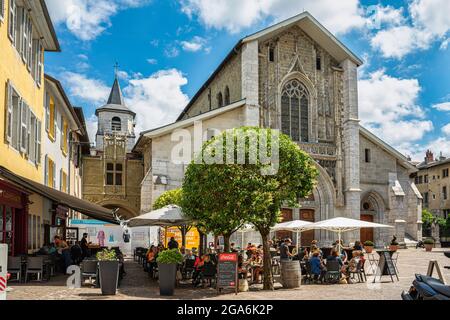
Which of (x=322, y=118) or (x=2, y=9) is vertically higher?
(x=322, y=118)

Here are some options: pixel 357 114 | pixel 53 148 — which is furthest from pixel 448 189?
pixel 53 148

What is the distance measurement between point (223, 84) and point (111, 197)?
45.7 feet

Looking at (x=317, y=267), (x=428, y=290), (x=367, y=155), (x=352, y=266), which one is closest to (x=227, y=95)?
(x=367, y=155)

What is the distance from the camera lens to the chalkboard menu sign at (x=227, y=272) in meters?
13.2

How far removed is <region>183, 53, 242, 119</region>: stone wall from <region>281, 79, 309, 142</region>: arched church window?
3.16m

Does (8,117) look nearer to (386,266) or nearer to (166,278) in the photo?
(166,278)

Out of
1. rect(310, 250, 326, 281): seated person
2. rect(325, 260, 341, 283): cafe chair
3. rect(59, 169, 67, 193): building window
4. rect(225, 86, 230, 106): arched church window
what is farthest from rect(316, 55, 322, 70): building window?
rect(325, 260, 341, 283): cafe chair

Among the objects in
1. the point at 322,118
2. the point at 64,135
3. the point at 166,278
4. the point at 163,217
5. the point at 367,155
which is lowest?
the point at 166,278

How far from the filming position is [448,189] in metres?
60.2

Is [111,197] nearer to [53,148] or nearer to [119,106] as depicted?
[53,148]

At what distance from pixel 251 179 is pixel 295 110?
67.5 feet

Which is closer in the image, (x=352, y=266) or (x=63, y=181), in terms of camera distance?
(x=352, y=266)

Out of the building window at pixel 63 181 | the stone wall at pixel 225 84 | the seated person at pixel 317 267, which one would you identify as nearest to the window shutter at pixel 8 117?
the seated person at pixel 317 267

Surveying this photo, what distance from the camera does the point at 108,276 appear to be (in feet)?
40.2
